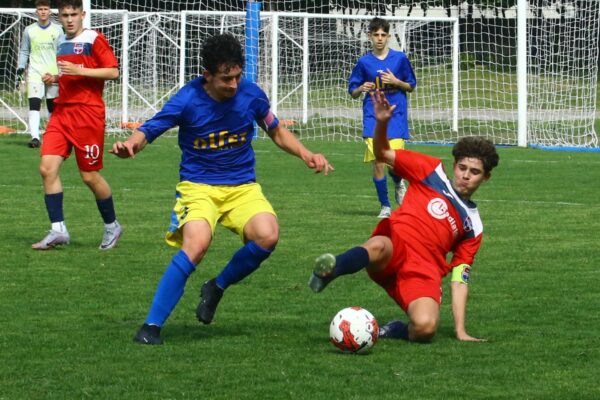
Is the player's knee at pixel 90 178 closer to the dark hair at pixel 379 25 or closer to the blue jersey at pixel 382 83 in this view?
the blue jersey at pixel 382 83

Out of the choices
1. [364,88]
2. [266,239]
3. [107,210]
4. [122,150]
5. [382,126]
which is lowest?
[107,210]

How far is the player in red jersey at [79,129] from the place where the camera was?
35.1ft

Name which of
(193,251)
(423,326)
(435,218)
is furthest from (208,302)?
(435,218)

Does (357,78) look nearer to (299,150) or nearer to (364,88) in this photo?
(364,88)

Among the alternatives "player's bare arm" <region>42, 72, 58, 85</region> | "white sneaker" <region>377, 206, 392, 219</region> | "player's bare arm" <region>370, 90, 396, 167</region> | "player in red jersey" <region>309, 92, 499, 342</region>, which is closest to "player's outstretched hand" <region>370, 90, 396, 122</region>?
"player's bare arm" <region>370, 90, 396, 167</region>

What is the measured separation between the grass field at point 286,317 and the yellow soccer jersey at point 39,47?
587 cm

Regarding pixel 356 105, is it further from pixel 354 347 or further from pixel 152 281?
pixel 354 347

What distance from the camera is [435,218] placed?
7359 millimetres

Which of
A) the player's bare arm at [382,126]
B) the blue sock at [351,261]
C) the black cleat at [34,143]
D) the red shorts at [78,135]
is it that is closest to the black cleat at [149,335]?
the blue sock at [351,261]

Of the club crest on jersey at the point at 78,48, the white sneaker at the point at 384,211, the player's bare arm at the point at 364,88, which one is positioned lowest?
the white sneaker at the point at 384,211

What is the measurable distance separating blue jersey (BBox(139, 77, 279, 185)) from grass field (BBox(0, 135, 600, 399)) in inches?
34.9

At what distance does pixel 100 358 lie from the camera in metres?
6.62

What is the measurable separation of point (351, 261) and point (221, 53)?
1.33 m

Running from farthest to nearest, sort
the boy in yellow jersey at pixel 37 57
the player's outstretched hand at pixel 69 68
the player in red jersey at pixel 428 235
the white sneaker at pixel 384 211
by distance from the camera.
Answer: the boy in yellow jersey at pixel 37 57 < the white sneaker at pixel 384 211 < the player's outstretched hand at pixel 69 68 < the player in red jersey at pixel 428 235
